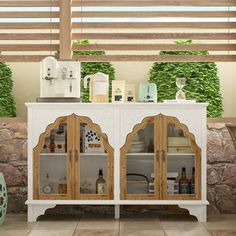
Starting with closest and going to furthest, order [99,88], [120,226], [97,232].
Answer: [97,232] < [120,226] < [99,88]

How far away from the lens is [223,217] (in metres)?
Result: 4.78

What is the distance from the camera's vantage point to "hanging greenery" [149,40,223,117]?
4.95 meters

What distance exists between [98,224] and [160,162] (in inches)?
27.8

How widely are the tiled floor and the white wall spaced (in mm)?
1095

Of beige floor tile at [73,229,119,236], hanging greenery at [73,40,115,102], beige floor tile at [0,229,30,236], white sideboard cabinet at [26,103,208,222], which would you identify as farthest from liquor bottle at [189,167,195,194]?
beige floor tile at [0,229,30,236]

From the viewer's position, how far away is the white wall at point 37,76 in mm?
5145

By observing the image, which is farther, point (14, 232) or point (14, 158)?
point (14, 158)

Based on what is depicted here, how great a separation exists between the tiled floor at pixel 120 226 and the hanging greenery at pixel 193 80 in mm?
1032

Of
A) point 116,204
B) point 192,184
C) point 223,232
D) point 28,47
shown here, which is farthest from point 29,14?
point 223,232

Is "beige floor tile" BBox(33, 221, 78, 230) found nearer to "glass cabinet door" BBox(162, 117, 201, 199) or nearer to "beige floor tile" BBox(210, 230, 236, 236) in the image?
"glass cabinet door" BBox(162, 117, 201, 199)

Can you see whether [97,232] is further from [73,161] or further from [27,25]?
[27,25]

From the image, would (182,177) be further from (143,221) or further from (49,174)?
(49,174)

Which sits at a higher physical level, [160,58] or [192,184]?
[160,58]

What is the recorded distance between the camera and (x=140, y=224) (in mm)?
4402
